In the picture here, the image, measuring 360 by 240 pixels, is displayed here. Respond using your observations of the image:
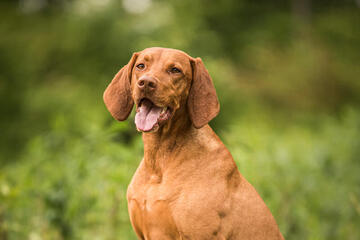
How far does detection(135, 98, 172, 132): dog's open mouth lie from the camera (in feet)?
7.95

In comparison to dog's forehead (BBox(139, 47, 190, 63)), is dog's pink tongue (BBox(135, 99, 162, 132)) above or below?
below

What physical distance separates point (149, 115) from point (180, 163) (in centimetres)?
36

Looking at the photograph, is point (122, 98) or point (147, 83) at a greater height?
point (147, 83)

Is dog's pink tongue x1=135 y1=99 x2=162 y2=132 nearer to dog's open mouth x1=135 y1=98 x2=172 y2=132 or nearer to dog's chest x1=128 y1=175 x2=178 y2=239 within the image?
dog's open mouth x1=135 y1=98 x2=172 y2=132

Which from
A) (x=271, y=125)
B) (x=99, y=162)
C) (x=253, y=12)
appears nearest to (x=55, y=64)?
(x=271, y=125)

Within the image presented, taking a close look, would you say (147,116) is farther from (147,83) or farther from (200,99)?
(200,99)

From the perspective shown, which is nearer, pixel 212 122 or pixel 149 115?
pixel 149 115

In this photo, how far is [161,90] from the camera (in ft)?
8.08

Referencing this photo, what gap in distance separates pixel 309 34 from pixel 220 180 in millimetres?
18233

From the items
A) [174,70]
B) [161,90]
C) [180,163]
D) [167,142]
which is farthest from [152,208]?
[174,70]

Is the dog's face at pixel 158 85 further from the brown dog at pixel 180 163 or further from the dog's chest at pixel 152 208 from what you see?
the dog's chest at pixel 152 208

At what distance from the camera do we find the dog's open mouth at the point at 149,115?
242 cm

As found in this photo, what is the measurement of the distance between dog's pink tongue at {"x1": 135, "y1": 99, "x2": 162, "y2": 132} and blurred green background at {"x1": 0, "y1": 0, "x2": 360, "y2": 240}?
3.02 ft

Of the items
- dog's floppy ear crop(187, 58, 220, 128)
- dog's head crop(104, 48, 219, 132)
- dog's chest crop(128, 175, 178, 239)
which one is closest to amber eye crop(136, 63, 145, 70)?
dog's head crop(104, 48, 219, 132)
